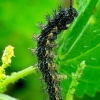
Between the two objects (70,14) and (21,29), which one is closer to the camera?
(70,14)

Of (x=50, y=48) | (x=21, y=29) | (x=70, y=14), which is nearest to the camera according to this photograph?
(x=70, y=14)

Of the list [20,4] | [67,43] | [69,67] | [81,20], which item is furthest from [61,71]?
[20,4]

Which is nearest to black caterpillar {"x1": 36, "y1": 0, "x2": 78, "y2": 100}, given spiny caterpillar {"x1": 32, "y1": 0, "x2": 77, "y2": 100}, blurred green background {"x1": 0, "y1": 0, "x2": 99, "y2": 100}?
spiny caterpillar {"x1": 32, "y1": 0, "x2": 77, "y2": 100}

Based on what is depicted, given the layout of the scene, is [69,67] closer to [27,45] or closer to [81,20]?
[81,20]

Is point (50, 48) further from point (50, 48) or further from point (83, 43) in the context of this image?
point (83, 43)

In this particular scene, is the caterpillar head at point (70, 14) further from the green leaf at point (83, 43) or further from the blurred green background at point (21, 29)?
the blurred green background at point (21, 29)

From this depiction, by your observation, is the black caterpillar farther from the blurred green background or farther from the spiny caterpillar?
the blurred green background

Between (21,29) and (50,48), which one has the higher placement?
(21,29)

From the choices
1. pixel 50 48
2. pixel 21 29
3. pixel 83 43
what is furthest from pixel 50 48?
pixel 21 29
